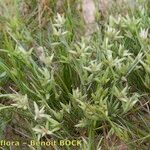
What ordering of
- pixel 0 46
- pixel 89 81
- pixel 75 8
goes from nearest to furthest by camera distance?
pixel 89 81 → pixel 0 46 → pixel 75 8

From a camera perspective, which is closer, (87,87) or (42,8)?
(87,87)

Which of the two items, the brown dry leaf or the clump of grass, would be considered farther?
the brown dry leaf

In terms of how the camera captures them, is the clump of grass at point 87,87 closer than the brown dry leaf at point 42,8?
Yes

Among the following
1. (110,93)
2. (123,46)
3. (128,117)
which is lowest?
(128,117)

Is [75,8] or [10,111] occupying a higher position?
[75,8]

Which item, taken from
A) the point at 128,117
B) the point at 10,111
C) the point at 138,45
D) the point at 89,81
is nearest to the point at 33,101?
the point at 10,111

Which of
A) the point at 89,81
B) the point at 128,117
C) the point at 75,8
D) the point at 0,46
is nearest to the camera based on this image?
the point at 89,81

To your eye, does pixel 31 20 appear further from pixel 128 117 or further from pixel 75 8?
pixel 128 117

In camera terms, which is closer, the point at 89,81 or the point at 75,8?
the point at 89,81
